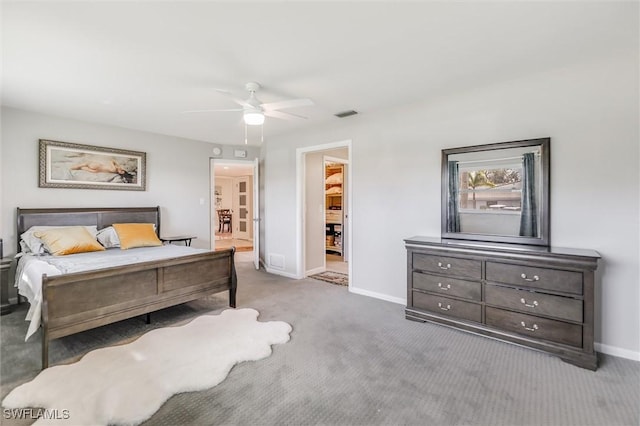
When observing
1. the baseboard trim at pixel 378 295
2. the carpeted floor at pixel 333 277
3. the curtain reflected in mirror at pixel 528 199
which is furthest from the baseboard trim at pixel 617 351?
the carpeted floor at pixel 333 277

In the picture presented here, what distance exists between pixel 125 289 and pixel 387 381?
2391mm

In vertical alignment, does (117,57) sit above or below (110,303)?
above

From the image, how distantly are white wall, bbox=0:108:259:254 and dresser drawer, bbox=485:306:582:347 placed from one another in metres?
4.68

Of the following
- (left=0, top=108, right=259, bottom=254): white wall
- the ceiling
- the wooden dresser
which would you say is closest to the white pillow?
(left=0, top=108, right=259, bottom=254): white wall

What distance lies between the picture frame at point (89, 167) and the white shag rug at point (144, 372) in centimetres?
266

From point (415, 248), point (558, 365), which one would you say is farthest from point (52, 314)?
point (558, 365)

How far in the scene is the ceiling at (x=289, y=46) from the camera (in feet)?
6.20

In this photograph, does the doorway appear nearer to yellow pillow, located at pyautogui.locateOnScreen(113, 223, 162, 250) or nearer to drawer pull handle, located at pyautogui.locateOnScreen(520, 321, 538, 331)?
yellow pillow, located at pyautogui.locateOnScreen(113, 223, 162, 250)

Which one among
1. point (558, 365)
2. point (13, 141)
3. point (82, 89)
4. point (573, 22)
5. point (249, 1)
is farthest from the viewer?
point (13, 141)

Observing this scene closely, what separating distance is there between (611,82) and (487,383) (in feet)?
8.56

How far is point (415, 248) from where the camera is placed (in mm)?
3135

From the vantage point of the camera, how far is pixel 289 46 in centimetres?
228

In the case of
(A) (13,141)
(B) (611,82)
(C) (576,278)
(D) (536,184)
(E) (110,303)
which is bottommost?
(E) (110,303)

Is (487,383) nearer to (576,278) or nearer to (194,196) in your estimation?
(576,278)
